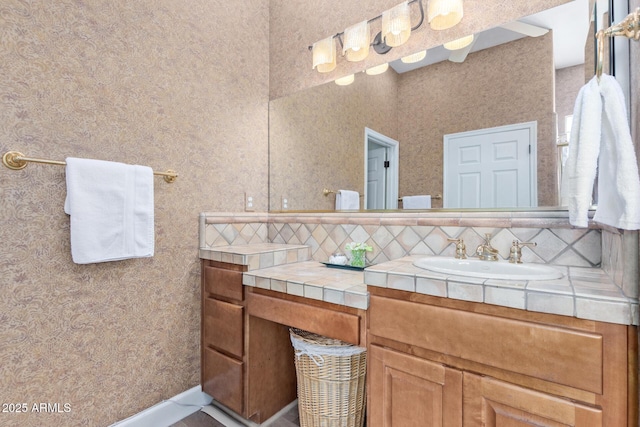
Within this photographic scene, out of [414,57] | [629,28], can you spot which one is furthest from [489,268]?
[414,57]

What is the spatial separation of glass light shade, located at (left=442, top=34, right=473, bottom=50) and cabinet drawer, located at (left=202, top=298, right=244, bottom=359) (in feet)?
5.86

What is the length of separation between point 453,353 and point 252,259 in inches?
41.9

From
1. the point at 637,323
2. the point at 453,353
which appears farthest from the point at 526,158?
the point at 453,353

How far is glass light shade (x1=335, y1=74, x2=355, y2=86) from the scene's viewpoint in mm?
1967

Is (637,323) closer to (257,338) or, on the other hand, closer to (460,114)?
(460,114)

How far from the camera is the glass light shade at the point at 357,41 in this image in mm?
1867

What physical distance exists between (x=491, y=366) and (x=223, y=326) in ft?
4.41

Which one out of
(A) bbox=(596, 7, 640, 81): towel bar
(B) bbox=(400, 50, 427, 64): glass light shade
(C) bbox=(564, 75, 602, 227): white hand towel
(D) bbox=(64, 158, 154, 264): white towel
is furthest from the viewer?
(B) bbox=(400, 50, 427, 64): glass light shade

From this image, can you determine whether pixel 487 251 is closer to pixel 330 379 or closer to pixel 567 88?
pixel 567 88

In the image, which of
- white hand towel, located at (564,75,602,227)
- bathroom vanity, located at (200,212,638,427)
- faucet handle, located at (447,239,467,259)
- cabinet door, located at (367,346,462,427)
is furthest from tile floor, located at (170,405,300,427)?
white hand towel, located at (564,75,602,227)

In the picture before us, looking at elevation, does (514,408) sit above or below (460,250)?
below

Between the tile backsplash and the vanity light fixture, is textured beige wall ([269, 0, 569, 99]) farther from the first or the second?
the tile backsplash

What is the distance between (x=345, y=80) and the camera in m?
1.99

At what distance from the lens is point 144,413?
63.2 inches
